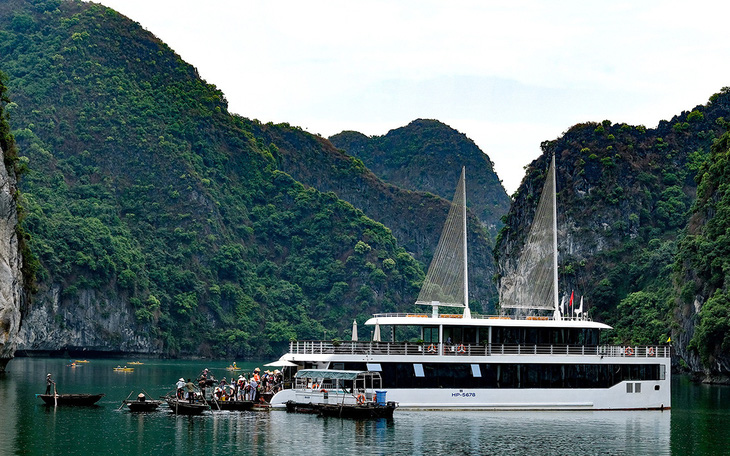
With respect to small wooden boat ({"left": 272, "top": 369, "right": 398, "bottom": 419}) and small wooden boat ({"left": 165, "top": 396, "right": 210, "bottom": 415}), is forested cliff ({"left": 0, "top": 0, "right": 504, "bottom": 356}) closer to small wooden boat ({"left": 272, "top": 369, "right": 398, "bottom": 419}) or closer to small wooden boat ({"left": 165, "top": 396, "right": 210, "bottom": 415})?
small wooden boat ({"left": 165, "top": 396, "right": 210, "bottom": 415})

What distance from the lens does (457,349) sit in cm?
4959

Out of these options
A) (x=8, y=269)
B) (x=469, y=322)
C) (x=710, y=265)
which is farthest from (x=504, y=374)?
(x=710, y=265)

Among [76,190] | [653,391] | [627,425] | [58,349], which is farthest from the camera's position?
[76,190]

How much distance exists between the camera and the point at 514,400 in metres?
50.2

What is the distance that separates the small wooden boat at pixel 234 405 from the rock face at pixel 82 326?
86.4 m

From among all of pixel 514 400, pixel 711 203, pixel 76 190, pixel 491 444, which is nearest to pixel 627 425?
pixel 514 400

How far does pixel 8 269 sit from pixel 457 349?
3856 centimetres

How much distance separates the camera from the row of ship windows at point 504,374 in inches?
1916

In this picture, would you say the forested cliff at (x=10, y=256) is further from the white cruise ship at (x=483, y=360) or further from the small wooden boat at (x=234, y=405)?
the small wooden boat at (x=234, y=405)

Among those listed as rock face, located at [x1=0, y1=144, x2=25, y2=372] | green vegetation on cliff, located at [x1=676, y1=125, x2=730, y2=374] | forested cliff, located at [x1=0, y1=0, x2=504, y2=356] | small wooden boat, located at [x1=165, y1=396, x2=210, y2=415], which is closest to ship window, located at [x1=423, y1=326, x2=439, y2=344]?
small wooden boat, located at [x1=165, y1=396, x2=210, y2=415]

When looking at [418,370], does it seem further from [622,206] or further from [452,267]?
[622,206]

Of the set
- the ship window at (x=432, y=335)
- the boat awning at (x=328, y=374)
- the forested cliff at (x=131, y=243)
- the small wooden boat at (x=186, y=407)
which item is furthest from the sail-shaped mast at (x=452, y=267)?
the forested cliff at (x=131, y=243)

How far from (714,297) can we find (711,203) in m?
13.6

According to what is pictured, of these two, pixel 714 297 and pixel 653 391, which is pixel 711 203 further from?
pixel 653 391
